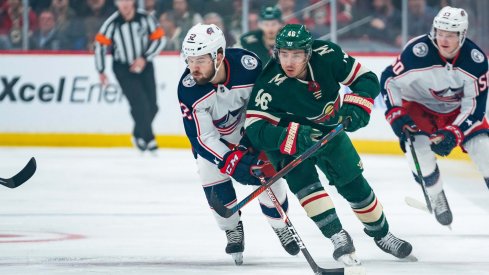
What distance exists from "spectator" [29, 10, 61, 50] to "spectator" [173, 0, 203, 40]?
3.57ft

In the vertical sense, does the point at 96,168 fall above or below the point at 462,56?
below

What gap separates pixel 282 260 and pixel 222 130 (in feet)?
2.17

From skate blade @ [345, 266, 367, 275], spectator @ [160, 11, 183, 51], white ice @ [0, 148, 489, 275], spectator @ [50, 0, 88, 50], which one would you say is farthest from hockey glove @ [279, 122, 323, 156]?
spectator @ [50, 0, 88, 50]

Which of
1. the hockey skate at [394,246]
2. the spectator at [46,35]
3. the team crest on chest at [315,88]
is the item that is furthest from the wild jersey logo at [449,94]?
the spectator at [46,35]

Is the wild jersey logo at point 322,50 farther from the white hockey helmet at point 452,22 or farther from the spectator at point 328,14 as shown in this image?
the spectator at point 328,14

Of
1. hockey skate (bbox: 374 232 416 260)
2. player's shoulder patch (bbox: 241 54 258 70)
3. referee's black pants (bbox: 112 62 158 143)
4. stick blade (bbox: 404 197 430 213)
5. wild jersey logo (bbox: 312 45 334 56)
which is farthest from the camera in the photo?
referee's black pants (bbox: 112 62 158 143)

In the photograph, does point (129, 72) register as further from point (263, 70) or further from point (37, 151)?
point (263, 70)

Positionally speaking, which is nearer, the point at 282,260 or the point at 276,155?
the point at 276,155

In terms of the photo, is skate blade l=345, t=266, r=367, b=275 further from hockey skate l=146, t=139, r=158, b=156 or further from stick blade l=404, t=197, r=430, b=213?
hockey skate l=146, t=139, r=158, b=156

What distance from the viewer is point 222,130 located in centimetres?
538

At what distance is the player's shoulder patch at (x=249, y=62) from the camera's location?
525 cm

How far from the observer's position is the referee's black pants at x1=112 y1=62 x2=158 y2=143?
10594 mm

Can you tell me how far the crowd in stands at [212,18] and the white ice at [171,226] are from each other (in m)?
1.29

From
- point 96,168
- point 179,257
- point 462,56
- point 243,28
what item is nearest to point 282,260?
point 179,257
